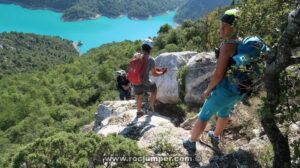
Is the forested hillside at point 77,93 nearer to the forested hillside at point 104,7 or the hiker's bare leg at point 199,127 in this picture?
the hiker's bare leg at point 199,127

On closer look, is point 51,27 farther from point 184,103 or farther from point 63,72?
point 184,103

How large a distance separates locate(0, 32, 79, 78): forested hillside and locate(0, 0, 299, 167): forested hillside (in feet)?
90.1

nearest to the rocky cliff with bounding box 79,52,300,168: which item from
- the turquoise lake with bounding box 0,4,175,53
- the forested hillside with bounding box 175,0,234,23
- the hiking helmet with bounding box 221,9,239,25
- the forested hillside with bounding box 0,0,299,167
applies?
the forested hillside with bounding box 0,0,299,167

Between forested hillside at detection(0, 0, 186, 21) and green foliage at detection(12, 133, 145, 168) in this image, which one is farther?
forested hillside at detection(0, 0, 186, 21)

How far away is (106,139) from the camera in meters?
3.29

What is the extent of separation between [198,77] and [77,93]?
28.2 m

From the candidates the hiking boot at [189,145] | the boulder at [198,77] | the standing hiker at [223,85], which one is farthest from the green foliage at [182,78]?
the standing hiker at [223,85]

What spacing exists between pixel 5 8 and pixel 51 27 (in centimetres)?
3257

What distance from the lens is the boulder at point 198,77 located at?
5.67 metres

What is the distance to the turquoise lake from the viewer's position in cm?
9975

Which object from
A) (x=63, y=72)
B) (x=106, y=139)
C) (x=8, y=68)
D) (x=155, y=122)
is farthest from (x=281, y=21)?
(x=8, y=68)

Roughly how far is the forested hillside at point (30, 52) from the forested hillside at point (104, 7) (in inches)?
1337

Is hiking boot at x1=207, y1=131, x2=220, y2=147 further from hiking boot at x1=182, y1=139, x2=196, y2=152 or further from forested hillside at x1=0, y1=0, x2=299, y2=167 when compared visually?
forested hillside at x1=0, y1=0, x2=299, y2=167

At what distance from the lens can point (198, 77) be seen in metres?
5.73
